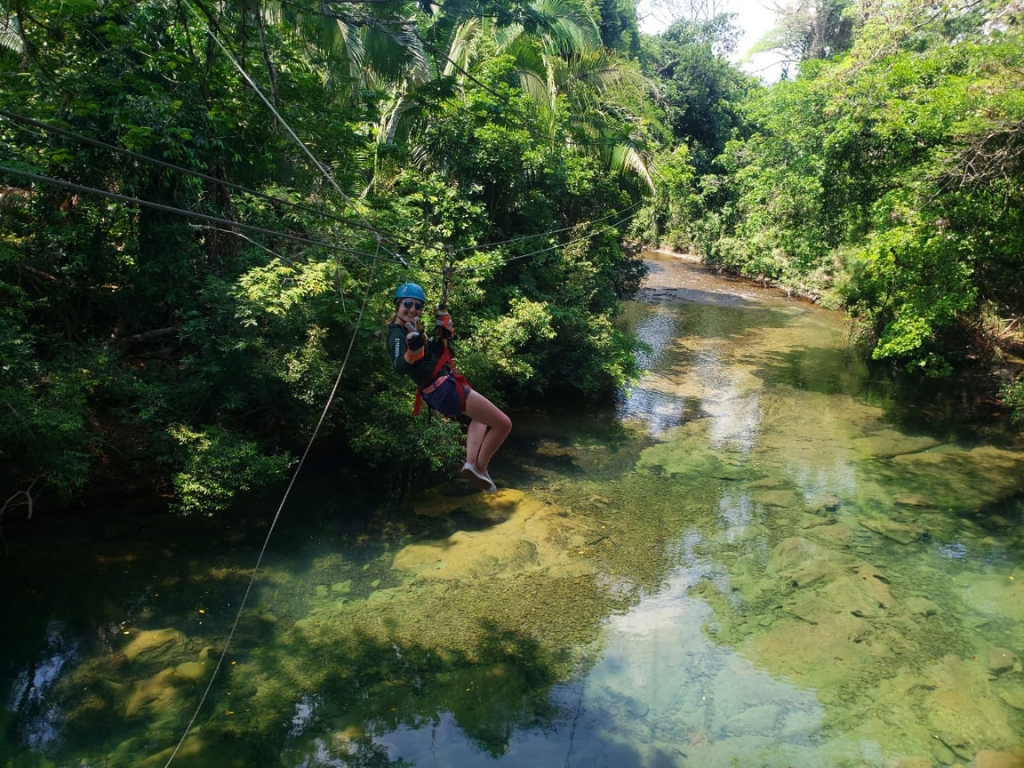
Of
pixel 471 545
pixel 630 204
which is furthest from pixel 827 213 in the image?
pixel 471 545

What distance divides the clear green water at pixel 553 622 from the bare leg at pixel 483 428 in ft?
6.76

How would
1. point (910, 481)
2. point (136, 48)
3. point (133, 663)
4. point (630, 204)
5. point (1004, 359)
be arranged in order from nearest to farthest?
point (133, 663) → point (136, 48) → point (910, 481) → point (1004, 359) → point (630, 204)

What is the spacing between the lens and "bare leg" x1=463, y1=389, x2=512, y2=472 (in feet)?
19.0

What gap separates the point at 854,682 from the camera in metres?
6.62

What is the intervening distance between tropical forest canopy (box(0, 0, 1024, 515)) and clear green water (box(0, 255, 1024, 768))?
1.01 meters

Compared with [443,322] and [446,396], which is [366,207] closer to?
[443,322]

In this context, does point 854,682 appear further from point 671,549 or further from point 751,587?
point 671,549

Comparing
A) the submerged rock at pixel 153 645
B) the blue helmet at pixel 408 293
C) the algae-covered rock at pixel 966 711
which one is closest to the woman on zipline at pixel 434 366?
the blue helmet at pixel 408 293

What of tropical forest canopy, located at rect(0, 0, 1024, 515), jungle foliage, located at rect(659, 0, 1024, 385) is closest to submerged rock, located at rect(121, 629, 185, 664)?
tropical forest canopy, located at rect(0, 0, 1024, 515)

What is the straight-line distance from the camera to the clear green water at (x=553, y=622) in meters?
5.92

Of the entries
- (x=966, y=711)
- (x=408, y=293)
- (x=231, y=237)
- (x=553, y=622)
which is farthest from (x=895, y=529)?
(x=231, y=237)

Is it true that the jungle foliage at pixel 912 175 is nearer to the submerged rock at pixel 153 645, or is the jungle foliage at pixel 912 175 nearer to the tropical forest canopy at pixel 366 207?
the tropical forest canopy at pixel 366 207

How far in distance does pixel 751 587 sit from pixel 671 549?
107 cm

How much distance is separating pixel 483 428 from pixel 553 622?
241 cm
